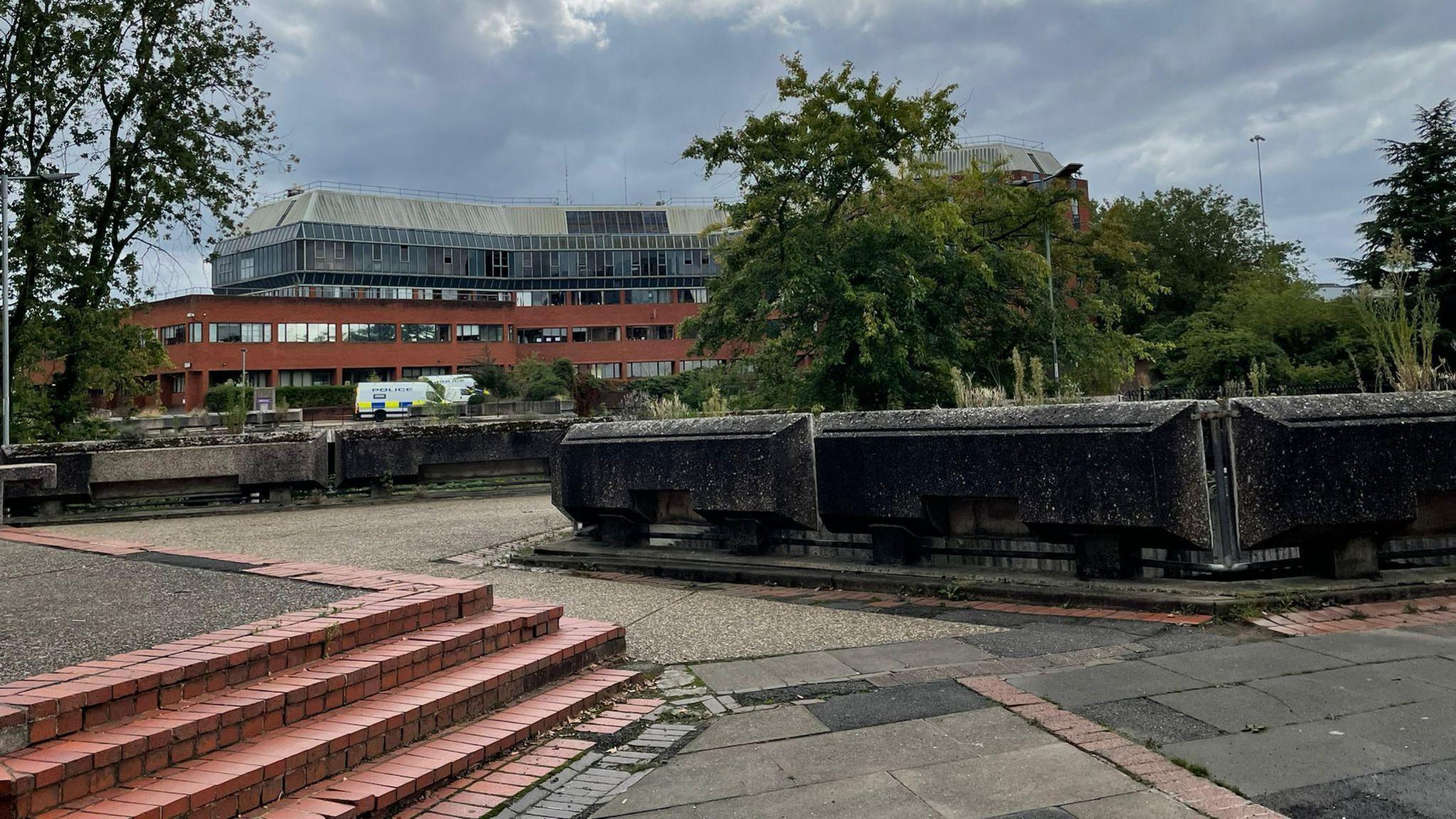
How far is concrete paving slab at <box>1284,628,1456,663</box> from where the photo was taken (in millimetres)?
5043

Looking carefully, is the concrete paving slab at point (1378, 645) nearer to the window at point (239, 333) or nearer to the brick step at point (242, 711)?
the brick step at point (242, 711)

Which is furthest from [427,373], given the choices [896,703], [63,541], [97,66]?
[896,703]

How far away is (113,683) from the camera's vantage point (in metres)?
3.46

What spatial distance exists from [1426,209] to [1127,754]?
44.6 metres

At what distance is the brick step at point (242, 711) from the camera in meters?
3.12

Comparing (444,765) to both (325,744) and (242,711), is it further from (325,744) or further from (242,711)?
(242,711)

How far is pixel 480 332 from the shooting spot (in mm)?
83062

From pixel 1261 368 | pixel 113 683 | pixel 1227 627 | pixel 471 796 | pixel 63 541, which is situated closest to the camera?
pixel 113 683

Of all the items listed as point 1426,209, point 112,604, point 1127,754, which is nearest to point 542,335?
point 1426,209

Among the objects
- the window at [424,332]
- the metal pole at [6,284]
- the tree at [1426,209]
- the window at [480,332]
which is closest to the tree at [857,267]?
the metal pole at [6,284]

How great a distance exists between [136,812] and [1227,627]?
535 centimetres

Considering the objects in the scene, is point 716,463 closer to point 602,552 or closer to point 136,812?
point 602,552

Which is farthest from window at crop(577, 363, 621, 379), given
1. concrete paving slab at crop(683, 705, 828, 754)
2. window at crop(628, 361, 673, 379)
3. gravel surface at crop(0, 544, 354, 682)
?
concrete paving slab at crop(683, 705, 828, 754)

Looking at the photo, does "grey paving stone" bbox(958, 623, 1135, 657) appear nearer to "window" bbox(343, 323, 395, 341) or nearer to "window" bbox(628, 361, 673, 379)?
"window" bbox(343, 323, 395, 341)
